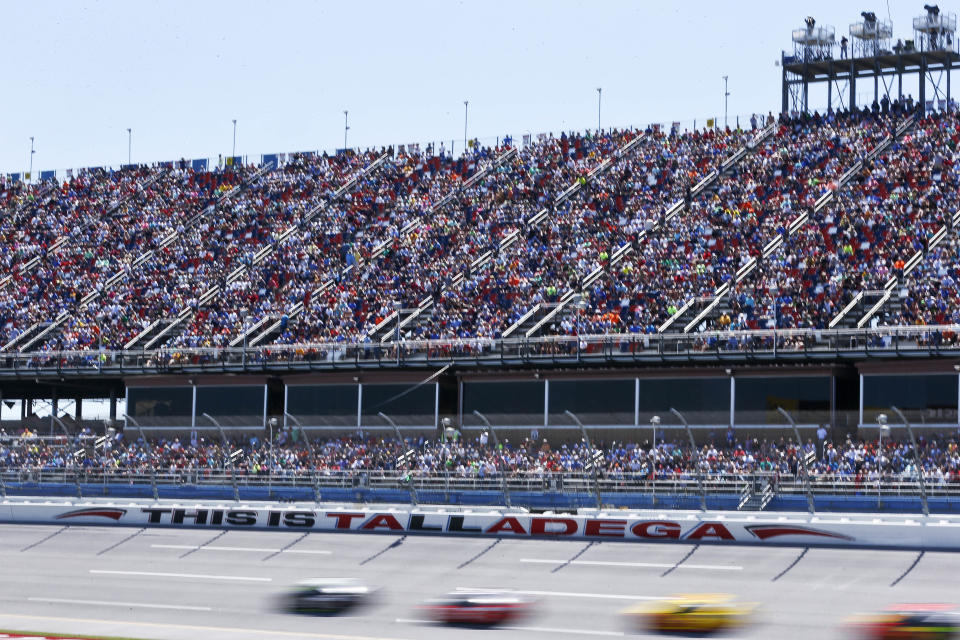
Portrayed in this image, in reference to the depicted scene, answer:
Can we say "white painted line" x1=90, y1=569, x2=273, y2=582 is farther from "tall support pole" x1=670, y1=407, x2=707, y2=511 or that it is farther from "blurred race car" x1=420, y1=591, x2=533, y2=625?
"tall support pole" x1=670, y1=407, x2=707, y2=511

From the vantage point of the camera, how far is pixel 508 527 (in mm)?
37844

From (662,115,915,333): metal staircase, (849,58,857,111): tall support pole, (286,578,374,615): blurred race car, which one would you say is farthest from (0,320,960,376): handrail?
(286,578,374,615): blurred race car

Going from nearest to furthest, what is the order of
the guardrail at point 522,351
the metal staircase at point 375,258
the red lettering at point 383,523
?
the red lettering at point 383,523, the guardrail at point 522,351, the metal staircase at point 375,258

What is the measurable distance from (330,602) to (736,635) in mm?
7580

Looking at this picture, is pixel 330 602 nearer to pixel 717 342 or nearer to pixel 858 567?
pixel 858 567

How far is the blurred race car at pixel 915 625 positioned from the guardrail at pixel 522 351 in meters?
22.4

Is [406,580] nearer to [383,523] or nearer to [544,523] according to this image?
[544,523]

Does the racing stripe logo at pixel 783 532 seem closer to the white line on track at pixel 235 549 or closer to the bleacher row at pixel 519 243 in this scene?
the white line on track at pixel 235 549

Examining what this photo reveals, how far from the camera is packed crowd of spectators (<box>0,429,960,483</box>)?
121 ft

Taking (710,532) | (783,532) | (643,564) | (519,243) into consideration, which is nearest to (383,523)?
(643,564)

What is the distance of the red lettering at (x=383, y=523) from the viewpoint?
39.1 metres

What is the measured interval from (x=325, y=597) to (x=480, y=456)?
14.5 metres

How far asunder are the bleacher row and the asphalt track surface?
13913mm

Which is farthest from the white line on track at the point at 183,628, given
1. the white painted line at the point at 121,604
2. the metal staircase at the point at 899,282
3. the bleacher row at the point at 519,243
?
the metal staircase at the point at 899,282
